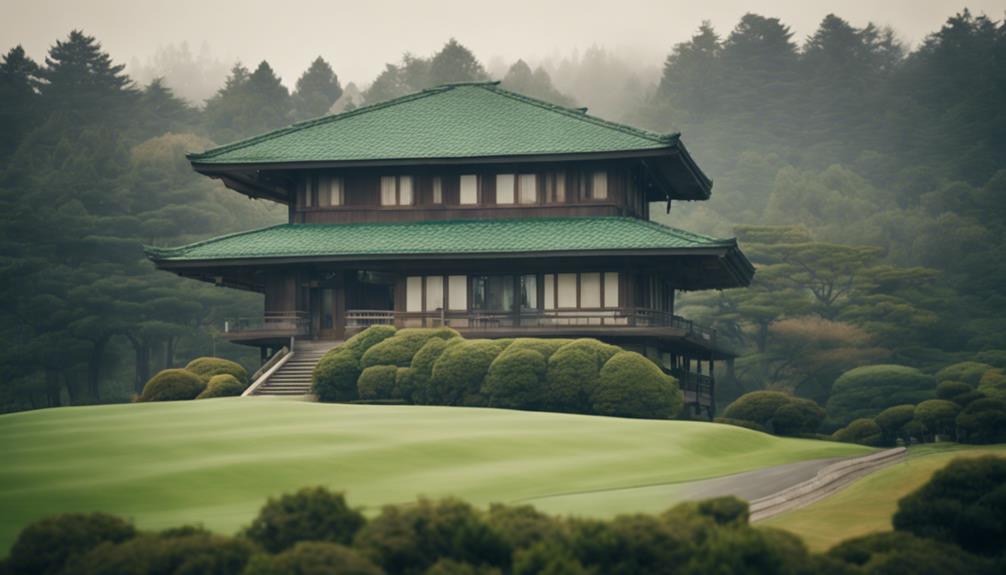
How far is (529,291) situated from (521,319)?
4.34 ft

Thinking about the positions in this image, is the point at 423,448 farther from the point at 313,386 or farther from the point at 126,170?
the point at 126,170

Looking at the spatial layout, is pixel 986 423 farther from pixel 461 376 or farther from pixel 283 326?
pixel 283 326

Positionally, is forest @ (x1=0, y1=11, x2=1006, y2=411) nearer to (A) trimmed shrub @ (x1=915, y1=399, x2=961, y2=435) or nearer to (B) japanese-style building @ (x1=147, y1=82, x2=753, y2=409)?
(B) japanese-style building @ (x1=147, y1=82, x2=753, y2=409)

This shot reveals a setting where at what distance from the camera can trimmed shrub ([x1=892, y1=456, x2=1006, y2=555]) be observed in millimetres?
18641

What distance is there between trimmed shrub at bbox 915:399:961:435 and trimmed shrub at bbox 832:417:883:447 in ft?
6.42

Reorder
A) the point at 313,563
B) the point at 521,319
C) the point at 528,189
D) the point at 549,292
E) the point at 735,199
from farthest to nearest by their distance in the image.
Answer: the point at 735,199 < the point at 528,189 < the point at 549,292 < the point at 521,319 < the point at 313,563

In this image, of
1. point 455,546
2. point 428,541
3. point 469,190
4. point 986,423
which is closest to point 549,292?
point 469,190

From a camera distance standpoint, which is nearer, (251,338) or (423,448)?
(423,448)

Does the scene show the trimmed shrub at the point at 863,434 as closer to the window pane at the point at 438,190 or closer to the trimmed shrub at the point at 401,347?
the trimmed shrub at the point at 401,347

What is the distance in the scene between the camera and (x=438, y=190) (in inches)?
2231

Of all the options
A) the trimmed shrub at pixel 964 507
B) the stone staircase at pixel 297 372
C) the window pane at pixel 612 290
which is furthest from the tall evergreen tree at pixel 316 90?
the trimmed shrub at pixel 964 507

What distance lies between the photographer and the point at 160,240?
101m

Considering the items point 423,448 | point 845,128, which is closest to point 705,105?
point 845,128

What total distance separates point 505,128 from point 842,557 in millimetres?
42581
